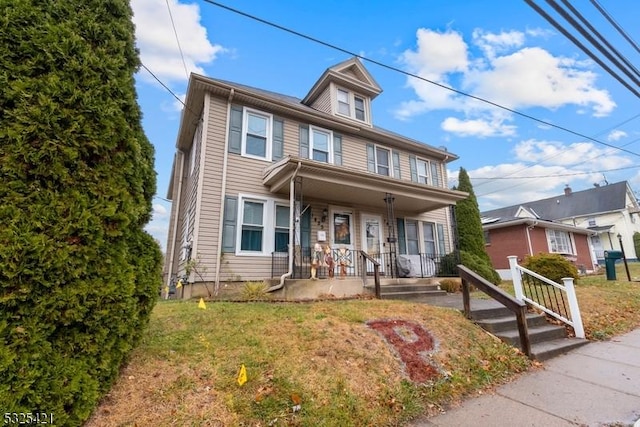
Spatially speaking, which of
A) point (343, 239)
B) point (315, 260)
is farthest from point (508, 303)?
point (343, 239)

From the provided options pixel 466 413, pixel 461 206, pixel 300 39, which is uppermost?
pixel 300 39

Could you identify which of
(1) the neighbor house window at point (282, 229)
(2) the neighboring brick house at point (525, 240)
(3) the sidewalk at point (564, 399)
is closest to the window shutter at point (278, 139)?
(1) the neighbor house window at point (282, 229)

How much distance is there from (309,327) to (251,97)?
7501 millimetres

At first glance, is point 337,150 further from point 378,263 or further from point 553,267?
point 553,267

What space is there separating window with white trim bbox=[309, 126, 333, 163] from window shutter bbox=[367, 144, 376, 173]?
174 cm

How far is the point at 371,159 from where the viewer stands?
11.9m

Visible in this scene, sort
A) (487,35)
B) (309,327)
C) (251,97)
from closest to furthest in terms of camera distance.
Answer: (309,327) < (487,35) < (251,97)

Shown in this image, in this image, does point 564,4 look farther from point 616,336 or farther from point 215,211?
point 215,211

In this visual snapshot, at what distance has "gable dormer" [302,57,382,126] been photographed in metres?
12.0

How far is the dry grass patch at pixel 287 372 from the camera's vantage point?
101 inches

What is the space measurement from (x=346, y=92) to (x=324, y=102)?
1.07 m

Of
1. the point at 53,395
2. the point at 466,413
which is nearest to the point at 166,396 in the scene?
the point at 53,395

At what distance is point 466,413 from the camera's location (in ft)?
9.80

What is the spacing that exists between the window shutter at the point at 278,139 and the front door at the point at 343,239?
A: 2580 millimetres
